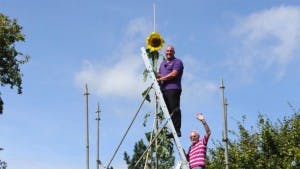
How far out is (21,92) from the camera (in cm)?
2267

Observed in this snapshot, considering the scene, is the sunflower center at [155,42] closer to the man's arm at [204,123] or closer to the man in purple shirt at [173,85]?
the man in purple shirt at [173,85]

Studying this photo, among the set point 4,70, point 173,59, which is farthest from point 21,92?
point 173,59

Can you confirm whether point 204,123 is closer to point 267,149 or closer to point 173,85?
point 173,85

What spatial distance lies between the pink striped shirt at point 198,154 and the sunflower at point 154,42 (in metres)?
1.74

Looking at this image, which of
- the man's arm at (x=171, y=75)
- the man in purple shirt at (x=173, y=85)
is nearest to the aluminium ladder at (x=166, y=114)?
the man in purple shirt at (x=173, y=85)

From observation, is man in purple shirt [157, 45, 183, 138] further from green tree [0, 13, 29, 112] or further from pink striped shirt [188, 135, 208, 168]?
green tree [0, 13, 29, 112]

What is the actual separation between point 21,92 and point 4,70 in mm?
1074

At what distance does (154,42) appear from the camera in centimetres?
1025

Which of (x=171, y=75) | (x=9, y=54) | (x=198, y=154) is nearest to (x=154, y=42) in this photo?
(x=171, y=75)

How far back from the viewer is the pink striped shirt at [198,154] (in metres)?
A: 9.52

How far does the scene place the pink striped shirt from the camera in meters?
9.52

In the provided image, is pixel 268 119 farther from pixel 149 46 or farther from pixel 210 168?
pixel 149 46

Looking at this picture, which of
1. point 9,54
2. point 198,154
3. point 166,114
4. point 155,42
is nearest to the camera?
point 198,154

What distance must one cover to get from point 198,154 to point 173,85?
1.14 m
